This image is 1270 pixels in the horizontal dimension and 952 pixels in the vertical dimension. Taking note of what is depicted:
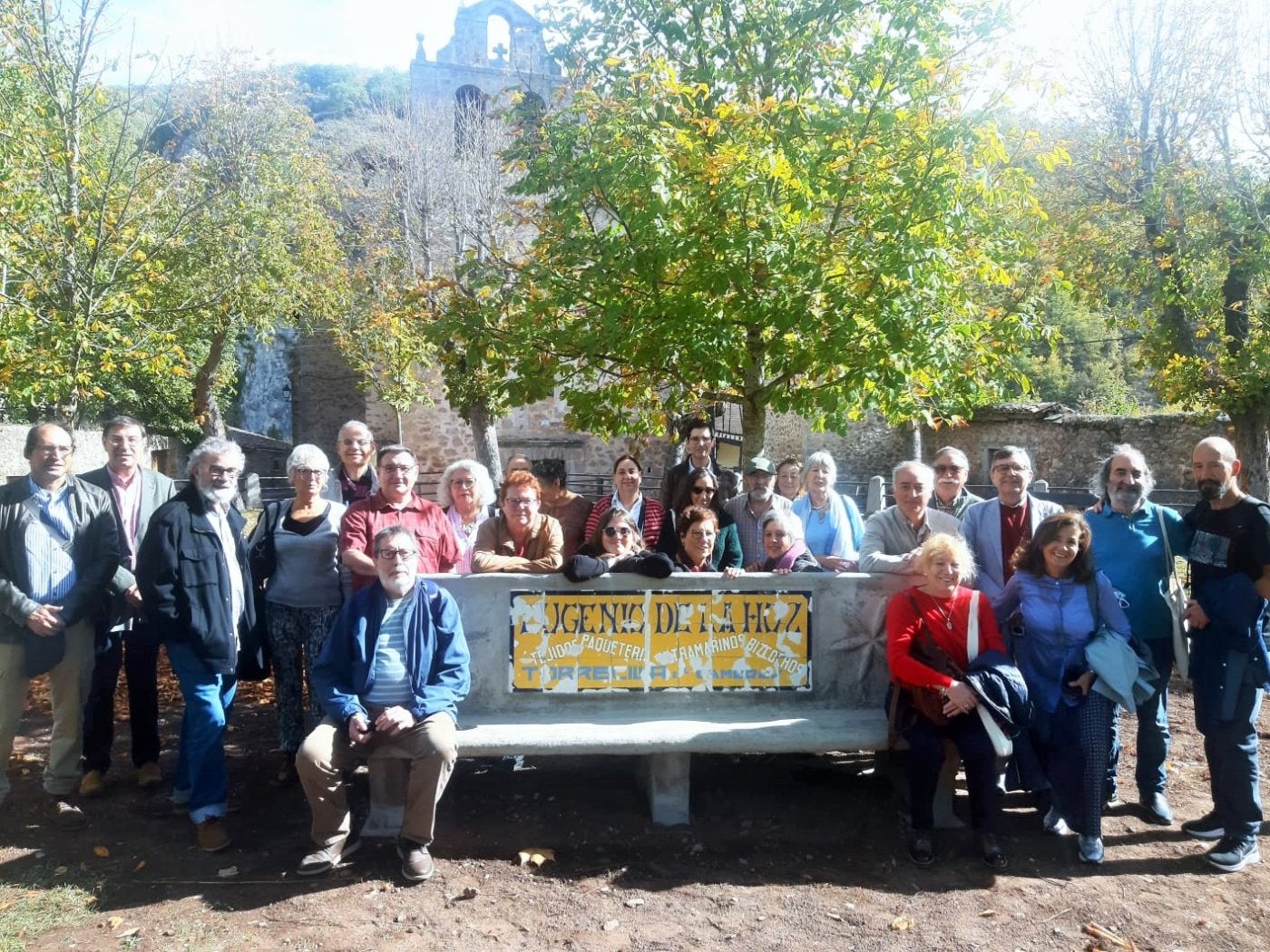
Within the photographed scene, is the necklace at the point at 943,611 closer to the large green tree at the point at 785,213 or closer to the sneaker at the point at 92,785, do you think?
the large green tree at the point at 785,213

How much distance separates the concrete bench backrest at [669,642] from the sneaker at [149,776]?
1.64 m

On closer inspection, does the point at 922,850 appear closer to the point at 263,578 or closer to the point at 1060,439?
the point at 263,578

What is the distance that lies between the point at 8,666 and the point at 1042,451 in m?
20.2

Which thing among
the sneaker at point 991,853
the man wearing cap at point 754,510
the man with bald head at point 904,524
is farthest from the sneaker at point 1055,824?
the man wearing cap at point 754,510

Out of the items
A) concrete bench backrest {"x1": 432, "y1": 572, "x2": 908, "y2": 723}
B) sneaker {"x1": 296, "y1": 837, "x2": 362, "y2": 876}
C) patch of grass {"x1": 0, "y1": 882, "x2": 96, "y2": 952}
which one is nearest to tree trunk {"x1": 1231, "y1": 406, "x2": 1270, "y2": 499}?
concrete bench backrest {"x1": 432, "y1": 572, "x2": 908, "y2": 723}

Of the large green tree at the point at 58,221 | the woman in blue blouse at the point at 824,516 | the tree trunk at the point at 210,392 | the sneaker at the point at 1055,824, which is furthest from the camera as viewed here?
the tree trunk at the point at 210,392

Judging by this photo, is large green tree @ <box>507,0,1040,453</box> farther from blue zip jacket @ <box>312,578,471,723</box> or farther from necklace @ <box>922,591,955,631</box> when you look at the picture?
blue zip jacket @ <box>312,578,471,723</box>

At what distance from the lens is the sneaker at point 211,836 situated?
3.93 meters

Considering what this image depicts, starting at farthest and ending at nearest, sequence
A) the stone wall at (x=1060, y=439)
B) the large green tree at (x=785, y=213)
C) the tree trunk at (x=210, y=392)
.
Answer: the tree trunk at (x=210, y=392) → the stone wall at (x=1060, y=439) → the large green tree at (x=785, y=213)

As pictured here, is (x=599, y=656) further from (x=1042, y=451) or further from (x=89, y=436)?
(x=1042, y=451)

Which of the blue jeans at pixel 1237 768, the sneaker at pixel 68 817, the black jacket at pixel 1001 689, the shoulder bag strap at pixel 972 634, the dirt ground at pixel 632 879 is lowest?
the dirt ground at pixel 632 879

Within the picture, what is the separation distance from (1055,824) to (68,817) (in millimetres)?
4424

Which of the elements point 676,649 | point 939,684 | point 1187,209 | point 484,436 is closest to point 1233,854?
point 939,684

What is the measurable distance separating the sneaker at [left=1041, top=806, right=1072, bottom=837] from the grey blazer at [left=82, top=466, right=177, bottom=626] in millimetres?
4314
